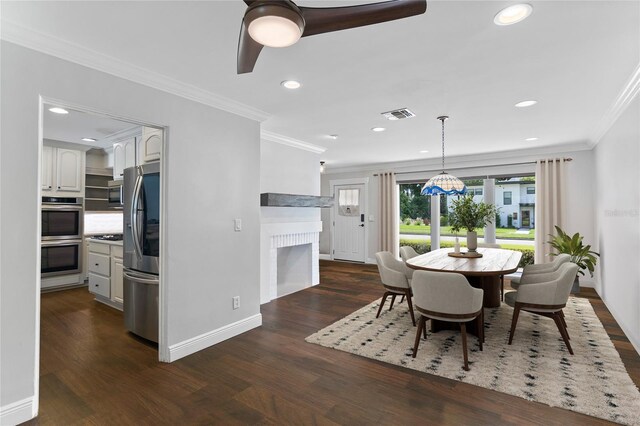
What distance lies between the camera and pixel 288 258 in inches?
219

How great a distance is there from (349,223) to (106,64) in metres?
6.44

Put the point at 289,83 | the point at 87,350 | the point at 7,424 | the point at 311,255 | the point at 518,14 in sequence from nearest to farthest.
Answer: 1. the point at 518,14
2. the point at 7,424
3. the point at 289,83
4. the point at 87,350
5. the point at 311,255

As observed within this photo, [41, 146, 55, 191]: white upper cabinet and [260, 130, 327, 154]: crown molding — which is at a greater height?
[260, 130, 327, 154]: crown molding

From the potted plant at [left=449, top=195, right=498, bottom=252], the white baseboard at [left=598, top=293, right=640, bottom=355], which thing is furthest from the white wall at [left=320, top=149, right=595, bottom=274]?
the potted plant at [left=449, top=195, right=498, bottom=252]

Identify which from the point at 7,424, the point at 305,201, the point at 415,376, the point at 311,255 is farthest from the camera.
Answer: the point at 311,255

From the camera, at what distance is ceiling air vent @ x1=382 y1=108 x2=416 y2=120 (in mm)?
3586

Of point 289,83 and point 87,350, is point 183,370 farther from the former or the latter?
point 289,83

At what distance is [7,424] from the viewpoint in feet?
6.40

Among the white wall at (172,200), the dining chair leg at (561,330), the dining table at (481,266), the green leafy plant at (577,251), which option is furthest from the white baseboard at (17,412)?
the green leafy plant at (577,251)

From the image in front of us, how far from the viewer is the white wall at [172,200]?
1.98 metres

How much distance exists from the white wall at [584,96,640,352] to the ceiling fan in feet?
9.54

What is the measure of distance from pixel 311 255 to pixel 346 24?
4541 mm

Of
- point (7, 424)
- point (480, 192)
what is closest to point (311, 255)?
point (480, 192)

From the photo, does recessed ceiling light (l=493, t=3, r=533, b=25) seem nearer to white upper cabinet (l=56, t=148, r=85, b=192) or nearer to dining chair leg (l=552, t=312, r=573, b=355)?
dining chair leg (l=552, t=312, r=573, b=355)
